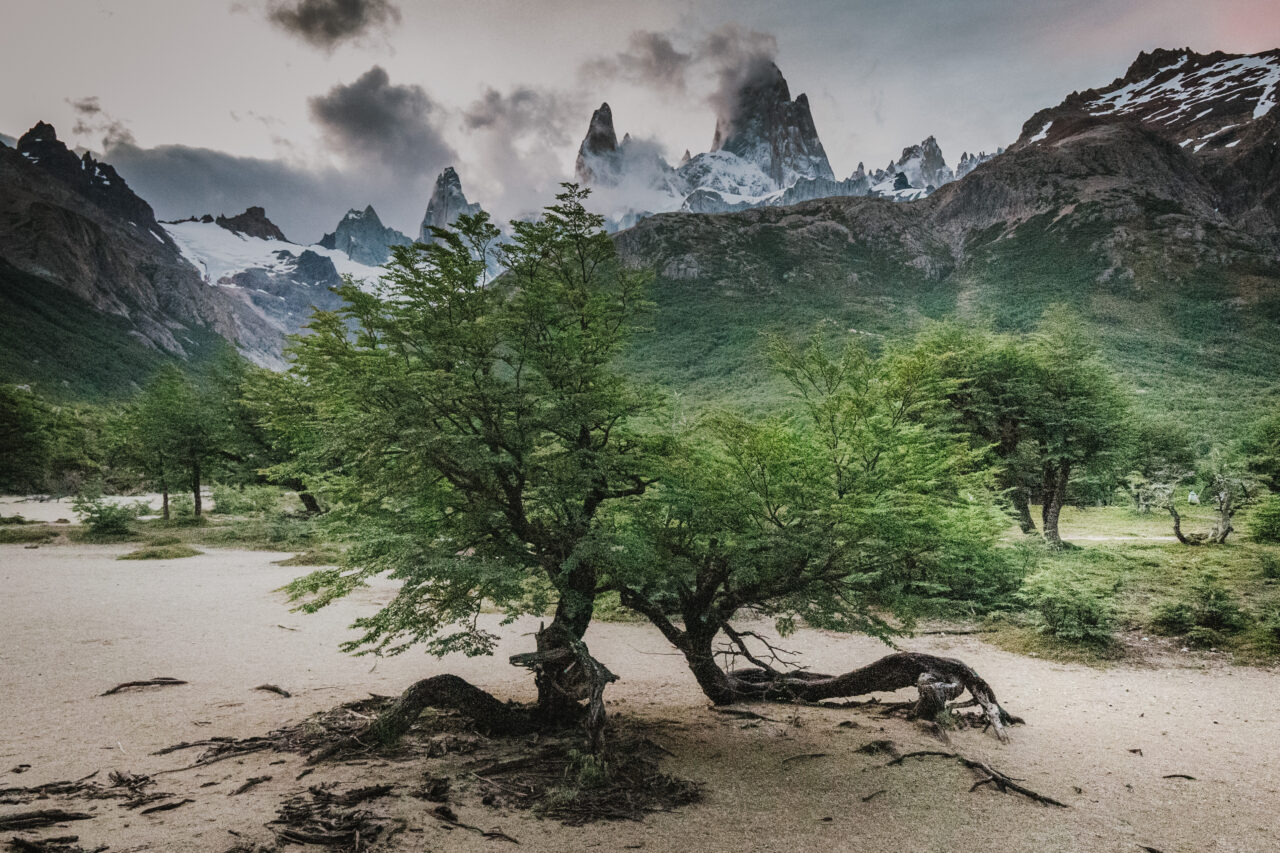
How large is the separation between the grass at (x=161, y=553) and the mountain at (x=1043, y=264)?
3600cm

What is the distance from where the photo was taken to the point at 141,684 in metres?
7.78

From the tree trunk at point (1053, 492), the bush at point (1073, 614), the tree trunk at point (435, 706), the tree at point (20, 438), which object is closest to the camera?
the tree trunk at point (435, 706)

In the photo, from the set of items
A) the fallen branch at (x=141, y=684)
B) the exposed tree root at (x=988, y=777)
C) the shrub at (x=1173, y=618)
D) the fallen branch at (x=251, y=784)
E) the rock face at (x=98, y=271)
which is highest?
the rock face at (x=98, y=271)

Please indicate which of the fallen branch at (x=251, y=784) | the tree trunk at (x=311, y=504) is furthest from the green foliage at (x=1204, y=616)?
the tree trunk at (x=311, y=504)

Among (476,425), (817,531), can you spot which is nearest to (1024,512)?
(817,531)

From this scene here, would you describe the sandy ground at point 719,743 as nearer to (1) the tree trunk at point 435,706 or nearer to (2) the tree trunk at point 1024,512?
(1) the tree trunk at point 435,706

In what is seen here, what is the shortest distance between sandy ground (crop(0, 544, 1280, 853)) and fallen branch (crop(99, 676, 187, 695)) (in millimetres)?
200

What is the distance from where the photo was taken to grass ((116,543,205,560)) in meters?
18.6

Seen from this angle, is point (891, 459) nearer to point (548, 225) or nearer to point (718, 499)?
point (718, 499)

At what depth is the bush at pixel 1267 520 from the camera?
15.9 metres

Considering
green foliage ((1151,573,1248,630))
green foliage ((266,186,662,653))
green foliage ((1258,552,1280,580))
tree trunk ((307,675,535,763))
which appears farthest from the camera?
green foliage ((1258,552,1280,580))

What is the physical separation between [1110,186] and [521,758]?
123317 millimetres

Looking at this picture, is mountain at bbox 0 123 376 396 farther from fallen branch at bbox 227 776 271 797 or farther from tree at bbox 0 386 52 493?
fallen branch at bbox 227 776 271 797

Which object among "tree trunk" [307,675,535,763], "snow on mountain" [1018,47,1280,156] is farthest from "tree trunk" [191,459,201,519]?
"snow on mountain" [1018,47,1280,156]
